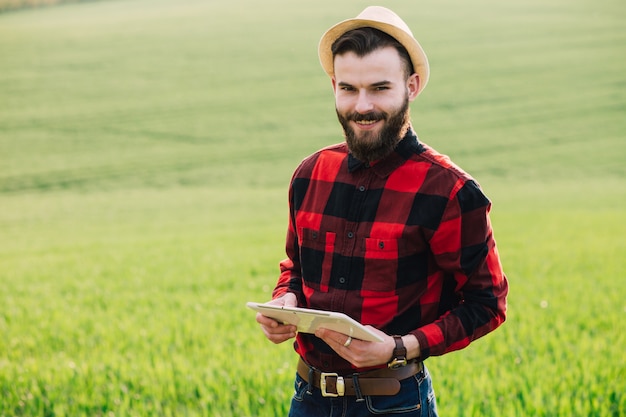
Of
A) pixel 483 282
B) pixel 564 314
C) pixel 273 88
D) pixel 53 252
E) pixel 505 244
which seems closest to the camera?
pixel 483 282

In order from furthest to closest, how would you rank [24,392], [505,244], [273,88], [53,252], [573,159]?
1. [273,88]
2. [573,159]
3. [53,252]
4. [505,244]
5. [24,392]

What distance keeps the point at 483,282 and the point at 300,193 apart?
70cm

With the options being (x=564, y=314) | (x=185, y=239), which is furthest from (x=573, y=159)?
(x=564, y=314)

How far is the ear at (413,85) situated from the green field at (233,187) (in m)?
2.30

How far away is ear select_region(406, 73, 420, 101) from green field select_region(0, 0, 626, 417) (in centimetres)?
230

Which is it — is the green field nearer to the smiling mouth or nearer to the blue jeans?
the blue jeans

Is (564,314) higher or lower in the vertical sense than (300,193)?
lower

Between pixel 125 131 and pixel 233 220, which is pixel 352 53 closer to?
pixel 233 220

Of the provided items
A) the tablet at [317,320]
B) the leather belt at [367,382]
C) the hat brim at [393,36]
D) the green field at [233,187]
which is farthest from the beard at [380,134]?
the green field at [233,187]

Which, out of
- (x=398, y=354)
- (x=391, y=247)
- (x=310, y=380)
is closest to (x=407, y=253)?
(x=391, y=247)

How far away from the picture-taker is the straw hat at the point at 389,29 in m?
2.33

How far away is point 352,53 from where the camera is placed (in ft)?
7.78

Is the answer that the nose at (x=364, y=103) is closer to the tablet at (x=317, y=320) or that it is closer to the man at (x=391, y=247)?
the man at (x=391, y=247)

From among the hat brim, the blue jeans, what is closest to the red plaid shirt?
the blue jeans
